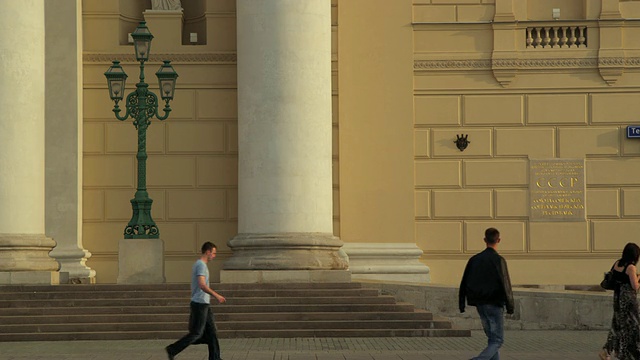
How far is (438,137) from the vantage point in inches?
1220

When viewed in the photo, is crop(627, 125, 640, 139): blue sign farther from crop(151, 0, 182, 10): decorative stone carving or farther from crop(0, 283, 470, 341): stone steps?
crop(151, 0, 182, 10): decorative stone carving

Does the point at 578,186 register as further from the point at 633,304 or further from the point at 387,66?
the point at 633,304

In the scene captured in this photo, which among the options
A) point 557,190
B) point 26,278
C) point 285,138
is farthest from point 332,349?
point 557,190

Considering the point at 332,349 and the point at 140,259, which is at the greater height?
the point at 140,259

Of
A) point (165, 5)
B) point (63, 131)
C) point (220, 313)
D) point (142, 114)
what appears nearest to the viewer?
point (220, 313)

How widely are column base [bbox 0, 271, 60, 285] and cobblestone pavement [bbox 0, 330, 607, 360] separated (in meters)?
2.75

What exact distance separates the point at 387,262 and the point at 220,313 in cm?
712

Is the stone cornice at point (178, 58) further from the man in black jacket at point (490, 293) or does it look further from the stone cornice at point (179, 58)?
the man in black jacket at point (490, 293)

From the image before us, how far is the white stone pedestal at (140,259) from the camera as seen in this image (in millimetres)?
26688

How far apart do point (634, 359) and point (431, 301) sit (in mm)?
7904

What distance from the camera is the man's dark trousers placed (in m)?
18.4

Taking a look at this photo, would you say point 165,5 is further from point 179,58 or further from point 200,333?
point 200,333

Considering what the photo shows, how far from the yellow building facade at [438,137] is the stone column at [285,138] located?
13.2ft

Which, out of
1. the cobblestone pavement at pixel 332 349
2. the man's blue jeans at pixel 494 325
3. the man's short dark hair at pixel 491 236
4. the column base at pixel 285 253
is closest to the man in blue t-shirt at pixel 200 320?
the cobblestone pavement at pixel 332 349
